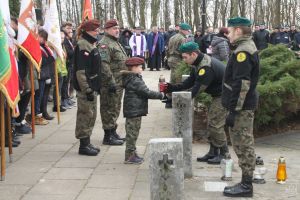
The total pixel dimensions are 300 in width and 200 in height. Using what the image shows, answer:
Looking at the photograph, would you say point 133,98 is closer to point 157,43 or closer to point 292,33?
point 157,43

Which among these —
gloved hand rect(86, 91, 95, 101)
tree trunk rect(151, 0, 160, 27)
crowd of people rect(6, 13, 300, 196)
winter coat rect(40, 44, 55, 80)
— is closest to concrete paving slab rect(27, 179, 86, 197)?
crowd of people rect(6, 13, 300, 196)

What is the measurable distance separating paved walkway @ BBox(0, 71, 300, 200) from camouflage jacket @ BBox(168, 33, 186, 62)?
9.51ft

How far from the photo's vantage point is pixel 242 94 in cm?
570

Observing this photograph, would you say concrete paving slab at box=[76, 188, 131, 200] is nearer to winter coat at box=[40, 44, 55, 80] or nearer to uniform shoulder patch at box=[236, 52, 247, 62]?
uniform shoulder patch at box=[236, 52, 247, 62]

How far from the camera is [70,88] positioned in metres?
13.8

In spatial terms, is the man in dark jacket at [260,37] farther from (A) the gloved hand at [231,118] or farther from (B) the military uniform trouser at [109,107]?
(A) the gloved hand at [231,118]

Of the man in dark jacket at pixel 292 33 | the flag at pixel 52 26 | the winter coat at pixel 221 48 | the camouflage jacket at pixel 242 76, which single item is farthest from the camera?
the man in dark jacket at pixel 292 33

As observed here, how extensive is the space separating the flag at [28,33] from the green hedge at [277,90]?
306 cm

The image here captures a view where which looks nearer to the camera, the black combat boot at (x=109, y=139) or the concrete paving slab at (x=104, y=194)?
the concrete paving slab at (x=104, y=194)

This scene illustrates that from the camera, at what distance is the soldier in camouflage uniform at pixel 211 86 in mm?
6852

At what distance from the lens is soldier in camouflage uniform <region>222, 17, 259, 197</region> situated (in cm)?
570

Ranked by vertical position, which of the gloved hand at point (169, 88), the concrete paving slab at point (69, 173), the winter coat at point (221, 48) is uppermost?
the winter coat at point (221, 48)

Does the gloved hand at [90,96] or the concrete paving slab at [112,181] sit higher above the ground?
the gloved hand at [90,96]

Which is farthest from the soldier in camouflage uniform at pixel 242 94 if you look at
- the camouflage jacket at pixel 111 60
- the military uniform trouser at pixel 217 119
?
the camouflage jacket at pixel 111 60
